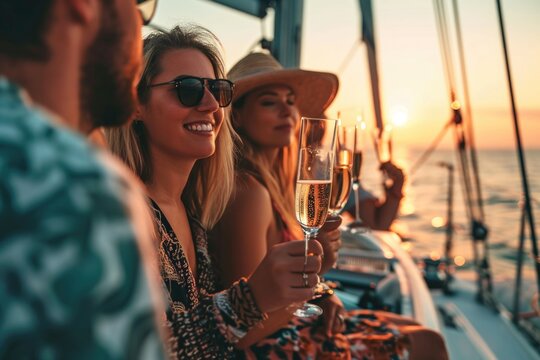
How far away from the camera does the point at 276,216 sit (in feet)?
7.42

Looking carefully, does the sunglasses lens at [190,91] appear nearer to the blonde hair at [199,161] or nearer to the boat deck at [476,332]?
the blonde hair at [199,161]

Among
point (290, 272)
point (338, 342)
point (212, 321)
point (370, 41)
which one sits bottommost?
point (338, 342)

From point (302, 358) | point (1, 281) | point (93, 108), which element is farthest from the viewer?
point (302, 358)

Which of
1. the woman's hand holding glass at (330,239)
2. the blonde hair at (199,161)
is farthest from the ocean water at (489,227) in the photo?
the blonde hair at (199,161)

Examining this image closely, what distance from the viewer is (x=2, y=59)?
47 centimetres

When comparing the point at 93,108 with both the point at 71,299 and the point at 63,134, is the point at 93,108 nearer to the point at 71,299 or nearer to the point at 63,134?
the point at 63,134

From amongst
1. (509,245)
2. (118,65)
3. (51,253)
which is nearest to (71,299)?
(51,253)

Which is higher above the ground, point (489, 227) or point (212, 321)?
point (489, 227)

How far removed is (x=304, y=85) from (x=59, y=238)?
236 cm

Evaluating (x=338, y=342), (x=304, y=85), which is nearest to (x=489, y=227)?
(x=304, y=85)

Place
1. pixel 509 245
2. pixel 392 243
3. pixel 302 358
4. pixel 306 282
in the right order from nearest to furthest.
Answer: pixel 306 282
pixel 302 358
pixel 392 243
pixel 509 245

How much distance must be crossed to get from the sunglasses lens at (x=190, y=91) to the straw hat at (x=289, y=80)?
2.24 ft

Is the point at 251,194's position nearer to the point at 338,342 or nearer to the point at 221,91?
the point at 221,91

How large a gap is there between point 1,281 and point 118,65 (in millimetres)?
288
